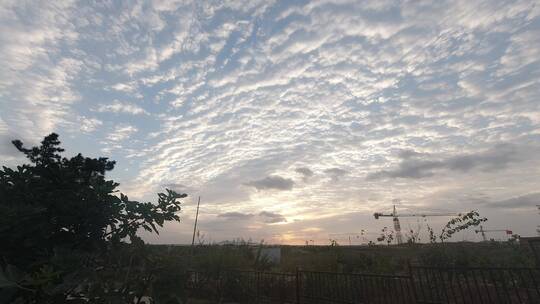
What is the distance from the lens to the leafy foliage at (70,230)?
2.95 meters

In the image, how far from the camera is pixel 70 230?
3494 millimetres

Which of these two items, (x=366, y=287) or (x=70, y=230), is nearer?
(x=70, y=230)

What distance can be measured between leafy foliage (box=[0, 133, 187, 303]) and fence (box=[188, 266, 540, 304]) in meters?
5.06

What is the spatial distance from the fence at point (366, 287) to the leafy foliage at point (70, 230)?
16.6 ft

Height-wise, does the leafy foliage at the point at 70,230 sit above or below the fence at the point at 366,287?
above

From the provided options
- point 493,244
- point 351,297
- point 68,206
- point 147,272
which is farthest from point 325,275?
point 493,244

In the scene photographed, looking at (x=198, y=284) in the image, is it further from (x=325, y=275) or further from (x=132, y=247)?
(x=132, y=247)

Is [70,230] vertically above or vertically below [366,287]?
above

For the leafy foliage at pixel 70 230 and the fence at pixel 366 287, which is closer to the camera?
the leafy foliage at pixel 70 230

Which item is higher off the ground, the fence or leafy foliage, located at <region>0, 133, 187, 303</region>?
leafy foliage, located at <region>0, 133, 187, 303</region>

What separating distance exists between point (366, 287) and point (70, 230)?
5982 millimetres

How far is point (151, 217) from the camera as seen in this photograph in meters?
3.67

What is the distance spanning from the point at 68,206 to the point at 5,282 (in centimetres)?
91

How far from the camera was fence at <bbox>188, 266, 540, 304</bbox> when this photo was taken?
5.92 meters
